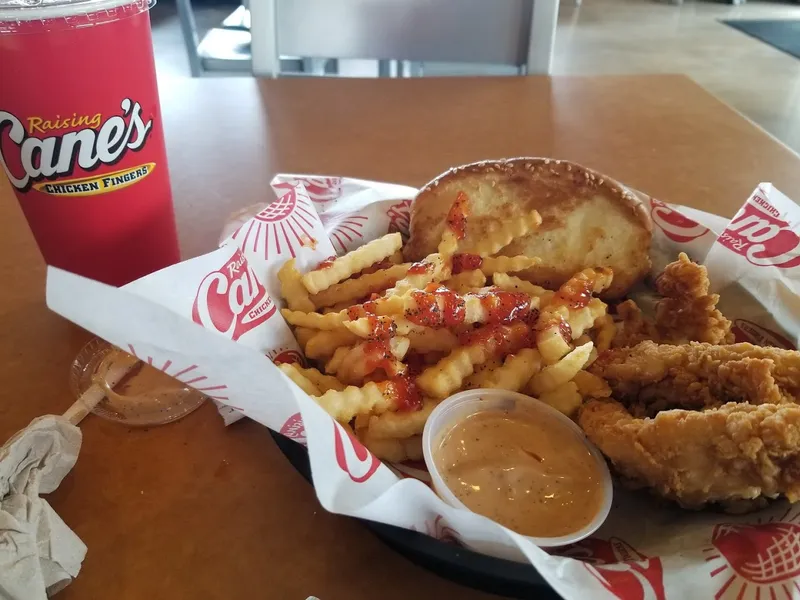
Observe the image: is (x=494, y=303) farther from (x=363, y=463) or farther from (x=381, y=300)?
(x=363, y=463)

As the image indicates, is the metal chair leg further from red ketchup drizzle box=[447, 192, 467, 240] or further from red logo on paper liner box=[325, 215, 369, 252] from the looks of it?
red ketchup drizzle box=[447, 192, 467, 240]

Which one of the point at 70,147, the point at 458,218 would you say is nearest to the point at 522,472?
the point at 458,218

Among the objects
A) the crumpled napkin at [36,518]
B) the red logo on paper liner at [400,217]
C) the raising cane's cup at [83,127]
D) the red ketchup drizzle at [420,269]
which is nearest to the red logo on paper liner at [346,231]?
the red logo on paper liner at [400,217]

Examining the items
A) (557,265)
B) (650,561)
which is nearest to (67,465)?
(650,561)

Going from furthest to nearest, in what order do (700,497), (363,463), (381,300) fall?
(381,300)
(700,497)
(363,463)

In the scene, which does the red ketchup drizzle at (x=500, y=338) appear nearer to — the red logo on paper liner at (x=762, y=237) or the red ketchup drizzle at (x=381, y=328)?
the red ketchup drizzle at (x=381, y=328)

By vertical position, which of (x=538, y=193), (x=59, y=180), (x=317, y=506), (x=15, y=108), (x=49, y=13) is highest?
(x=49, y=13)
